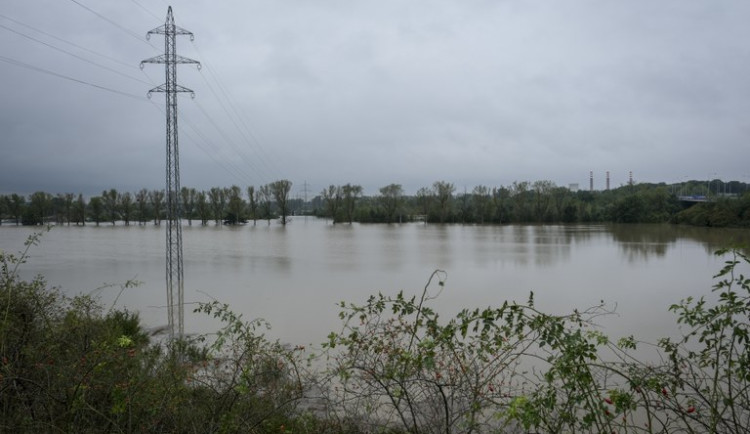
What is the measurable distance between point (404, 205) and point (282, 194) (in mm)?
18105

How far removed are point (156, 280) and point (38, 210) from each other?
60.8 m

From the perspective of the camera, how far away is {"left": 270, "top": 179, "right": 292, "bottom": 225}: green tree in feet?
216

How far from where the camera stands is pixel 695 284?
1188 centimetres

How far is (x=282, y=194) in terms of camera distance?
219 feet

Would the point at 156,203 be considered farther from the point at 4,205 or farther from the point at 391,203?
the point at 391,203

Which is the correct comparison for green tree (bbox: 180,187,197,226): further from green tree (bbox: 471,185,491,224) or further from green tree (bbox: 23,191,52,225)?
green tree (bbox: 471,185,491,224)

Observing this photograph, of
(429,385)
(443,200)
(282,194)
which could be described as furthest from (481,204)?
(429,385)

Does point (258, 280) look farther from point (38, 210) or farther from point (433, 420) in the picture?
point (38, 210)

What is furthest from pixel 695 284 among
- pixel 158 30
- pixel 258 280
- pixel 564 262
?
pixel 158 30

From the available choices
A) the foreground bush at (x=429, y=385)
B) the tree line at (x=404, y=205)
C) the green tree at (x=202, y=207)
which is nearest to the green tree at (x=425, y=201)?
the tree line at (x=404, y=205)

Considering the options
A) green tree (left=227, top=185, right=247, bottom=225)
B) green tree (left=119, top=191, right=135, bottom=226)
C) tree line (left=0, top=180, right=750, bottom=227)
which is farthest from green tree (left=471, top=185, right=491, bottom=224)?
green tree (left=119, top=191, right=135, bottom=226)

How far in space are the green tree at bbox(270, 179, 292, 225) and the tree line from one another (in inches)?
5.7

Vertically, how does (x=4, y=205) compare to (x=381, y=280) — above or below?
above

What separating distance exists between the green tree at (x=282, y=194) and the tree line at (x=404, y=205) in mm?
146
